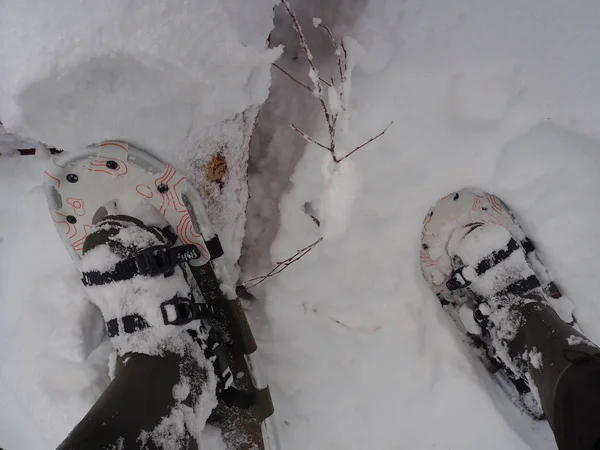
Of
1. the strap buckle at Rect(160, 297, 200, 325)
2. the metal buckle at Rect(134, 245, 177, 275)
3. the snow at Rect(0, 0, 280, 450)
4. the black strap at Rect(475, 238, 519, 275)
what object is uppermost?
the snow at Rect(0, 0, 280, 450)

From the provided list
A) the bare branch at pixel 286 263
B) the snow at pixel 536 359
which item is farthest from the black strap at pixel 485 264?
the bare branch at pixel 286 263

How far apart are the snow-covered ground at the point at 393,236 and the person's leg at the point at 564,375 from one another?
282 mm

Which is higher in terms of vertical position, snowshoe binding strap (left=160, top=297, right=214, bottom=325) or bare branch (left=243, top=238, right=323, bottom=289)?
bare branch (left=243, top=238, right=323, bottom=289)

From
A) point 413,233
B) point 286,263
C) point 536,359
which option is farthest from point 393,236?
point 536,359

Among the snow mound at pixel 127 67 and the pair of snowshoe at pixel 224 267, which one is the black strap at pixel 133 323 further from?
the snow mound at pixel 127 67

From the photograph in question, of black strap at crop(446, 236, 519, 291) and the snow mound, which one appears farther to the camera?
black strap at crop(446, 236, 519, 291)

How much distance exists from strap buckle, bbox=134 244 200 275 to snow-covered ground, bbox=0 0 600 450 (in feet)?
0.74

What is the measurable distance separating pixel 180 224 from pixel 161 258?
0.15 m

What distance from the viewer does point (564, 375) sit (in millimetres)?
868

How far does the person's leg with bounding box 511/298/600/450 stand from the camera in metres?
0.77

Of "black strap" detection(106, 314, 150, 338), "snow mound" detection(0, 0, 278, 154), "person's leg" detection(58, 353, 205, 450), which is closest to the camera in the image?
"person's leg" detection(58, 353, 205, 450)

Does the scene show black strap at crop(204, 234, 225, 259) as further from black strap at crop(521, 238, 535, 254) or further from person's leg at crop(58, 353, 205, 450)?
black strap at crop(521, 238, 535, 254)

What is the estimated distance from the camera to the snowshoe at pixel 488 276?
1205 mm

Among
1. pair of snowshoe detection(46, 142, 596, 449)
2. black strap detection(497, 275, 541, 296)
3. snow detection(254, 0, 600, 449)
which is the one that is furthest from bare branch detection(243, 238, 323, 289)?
black strap detection(497, 275, 541, 296)
